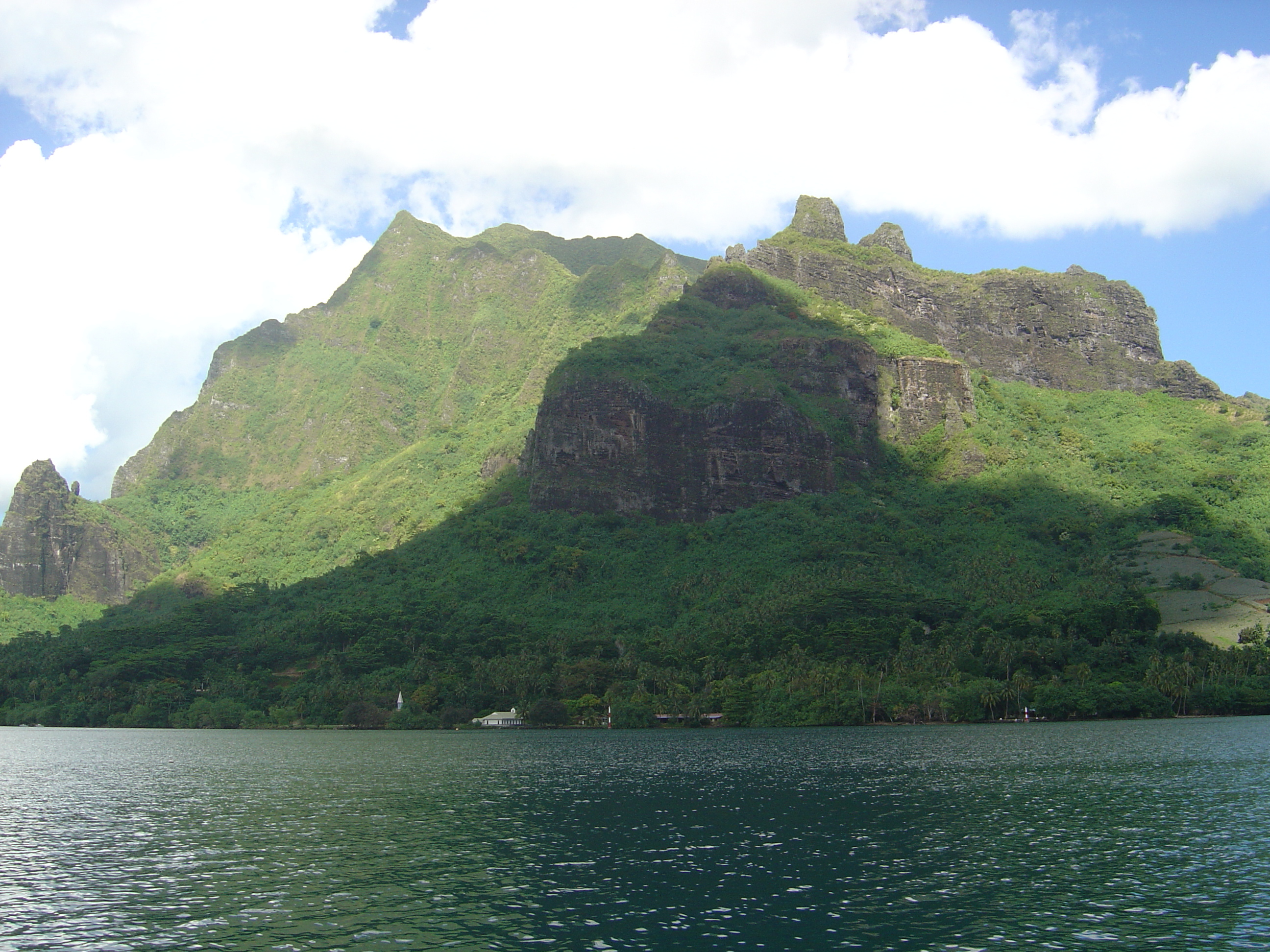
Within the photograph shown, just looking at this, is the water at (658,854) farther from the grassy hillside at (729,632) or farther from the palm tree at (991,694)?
the grassy hillside at (729,632)

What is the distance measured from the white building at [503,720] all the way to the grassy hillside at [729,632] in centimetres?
211

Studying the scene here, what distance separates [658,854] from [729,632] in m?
106

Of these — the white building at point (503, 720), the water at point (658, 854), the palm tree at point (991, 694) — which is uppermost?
the palm tree at point (991, 694)

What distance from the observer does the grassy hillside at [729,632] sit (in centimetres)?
12875

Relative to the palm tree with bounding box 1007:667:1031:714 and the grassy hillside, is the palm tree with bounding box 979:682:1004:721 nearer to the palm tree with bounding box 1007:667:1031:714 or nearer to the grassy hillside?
the grassy hillside

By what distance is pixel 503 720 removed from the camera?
139 meters

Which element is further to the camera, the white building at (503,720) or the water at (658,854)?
the white building at (503,720)

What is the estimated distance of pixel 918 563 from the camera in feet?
568

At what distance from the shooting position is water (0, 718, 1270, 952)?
29656 mm

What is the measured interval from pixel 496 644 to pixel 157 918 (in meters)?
125

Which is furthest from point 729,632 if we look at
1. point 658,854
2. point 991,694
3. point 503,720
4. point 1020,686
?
point 658,854

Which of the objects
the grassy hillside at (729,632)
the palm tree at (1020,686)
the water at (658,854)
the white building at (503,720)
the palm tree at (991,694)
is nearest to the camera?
the water at (658,854)

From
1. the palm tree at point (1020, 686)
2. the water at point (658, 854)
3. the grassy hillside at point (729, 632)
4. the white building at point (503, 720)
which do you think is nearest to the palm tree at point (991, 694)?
the grassy hillside at point (729, 632)

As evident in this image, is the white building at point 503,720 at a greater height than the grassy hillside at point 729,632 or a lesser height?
lesser
